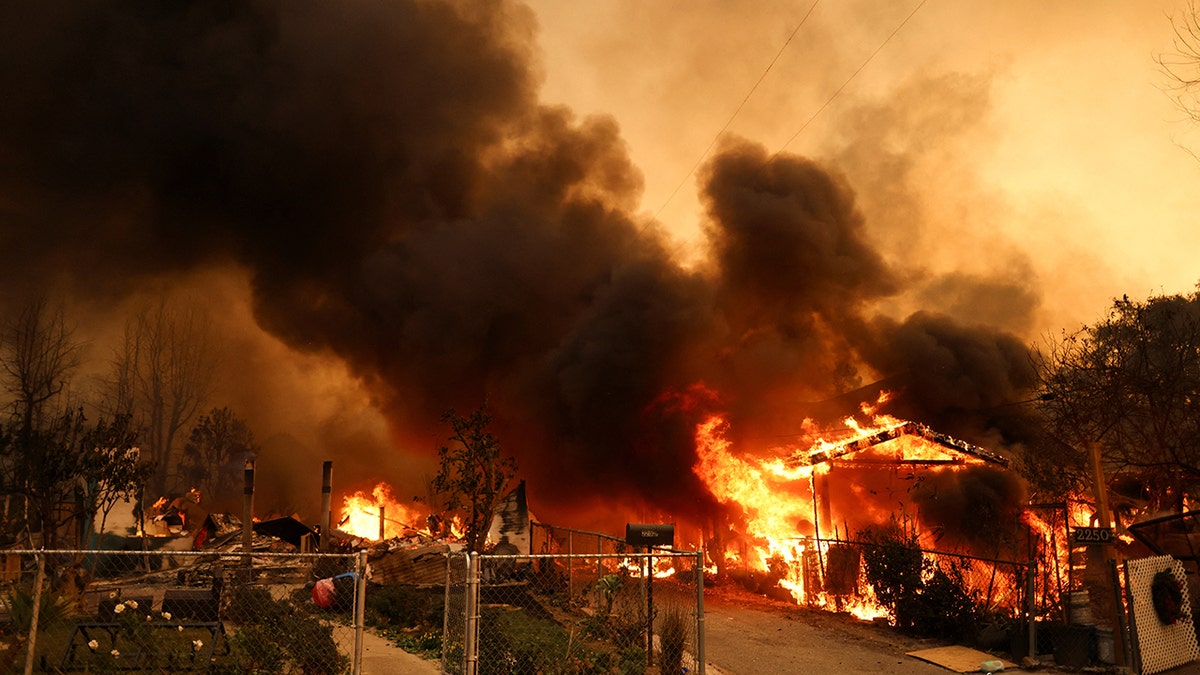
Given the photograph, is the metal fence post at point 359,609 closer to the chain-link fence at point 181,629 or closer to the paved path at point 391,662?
the chain-link fence at point 181,629

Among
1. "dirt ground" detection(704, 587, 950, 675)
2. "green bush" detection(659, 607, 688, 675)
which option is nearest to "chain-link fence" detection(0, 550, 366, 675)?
"green bush" detection(659, 607, 688, 675)

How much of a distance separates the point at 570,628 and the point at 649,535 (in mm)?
1618

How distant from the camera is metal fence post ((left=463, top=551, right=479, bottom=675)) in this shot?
6.10m

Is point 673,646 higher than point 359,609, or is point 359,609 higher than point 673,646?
point 359,609

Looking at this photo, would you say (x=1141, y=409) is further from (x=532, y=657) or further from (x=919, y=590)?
(x=532, y=657)

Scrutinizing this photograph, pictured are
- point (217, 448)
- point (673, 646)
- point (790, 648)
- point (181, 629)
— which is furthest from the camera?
point (217, 448)

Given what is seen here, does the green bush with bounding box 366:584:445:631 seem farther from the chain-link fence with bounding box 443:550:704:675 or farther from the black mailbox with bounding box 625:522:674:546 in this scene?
the black mailbox with bounding box 625:522:674:546

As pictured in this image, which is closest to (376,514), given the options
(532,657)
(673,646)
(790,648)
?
(790,648)

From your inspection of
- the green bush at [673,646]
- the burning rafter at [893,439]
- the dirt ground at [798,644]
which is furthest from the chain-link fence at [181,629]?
the burning rafter at [893,439]

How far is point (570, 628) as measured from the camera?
10.2 metres

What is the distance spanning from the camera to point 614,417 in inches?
1049

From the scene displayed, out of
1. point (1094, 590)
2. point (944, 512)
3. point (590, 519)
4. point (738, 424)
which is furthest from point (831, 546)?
point (590, 519)

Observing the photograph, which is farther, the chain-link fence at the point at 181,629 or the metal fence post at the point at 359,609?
the chain-link fence at the point at 181,629

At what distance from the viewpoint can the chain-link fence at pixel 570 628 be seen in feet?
23.6
